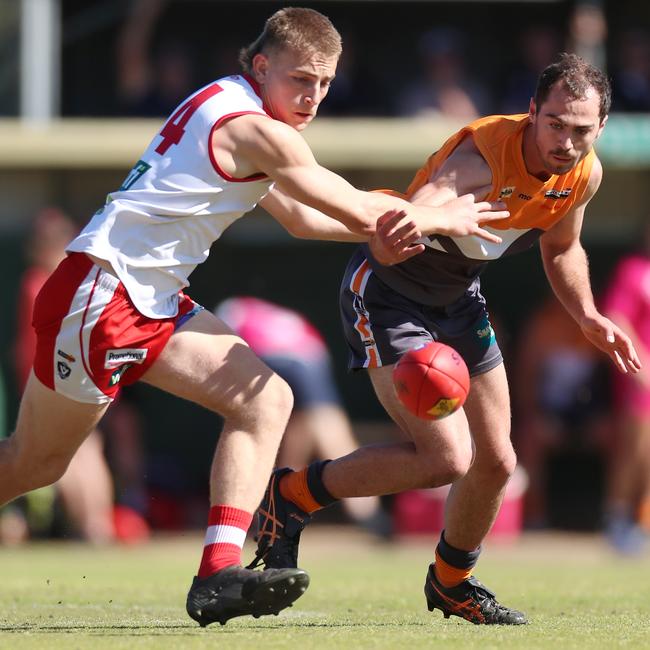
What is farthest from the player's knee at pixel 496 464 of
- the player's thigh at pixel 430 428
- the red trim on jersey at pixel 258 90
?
the red trim on jersey at pixel 258 90

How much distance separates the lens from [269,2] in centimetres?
1481

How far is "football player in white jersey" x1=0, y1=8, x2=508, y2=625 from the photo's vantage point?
5488mm

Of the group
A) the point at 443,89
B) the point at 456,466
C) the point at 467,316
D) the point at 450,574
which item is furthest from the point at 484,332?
the point at 443,89

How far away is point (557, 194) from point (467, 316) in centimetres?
67

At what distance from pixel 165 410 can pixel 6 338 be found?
1.66 m

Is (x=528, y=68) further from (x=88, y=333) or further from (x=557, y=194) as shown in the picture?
(x=88, y=333)

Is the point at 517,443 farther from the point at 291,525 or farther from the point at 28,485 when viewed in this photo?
the point at 28,485

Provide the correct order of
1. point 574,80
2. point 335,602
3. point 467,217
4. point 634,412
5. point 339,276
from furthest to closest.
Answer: point 339,276, point 634,412, point 335,602, point 574,80, point 467,217

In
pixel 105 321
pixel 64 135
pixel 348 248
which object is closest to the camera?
pixel 105 321

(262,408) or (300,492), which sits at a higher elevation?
(262,408)

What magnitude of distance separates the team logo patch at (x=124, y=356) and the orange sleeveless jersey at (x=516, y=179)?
4.62 feet

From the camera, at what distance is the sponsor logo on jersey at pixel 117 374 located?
18.2 ft

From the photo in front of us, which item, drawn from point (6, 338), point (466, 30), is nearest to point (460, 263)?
point (6, 338)

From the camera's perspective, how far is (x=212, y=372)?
566 centimetres
